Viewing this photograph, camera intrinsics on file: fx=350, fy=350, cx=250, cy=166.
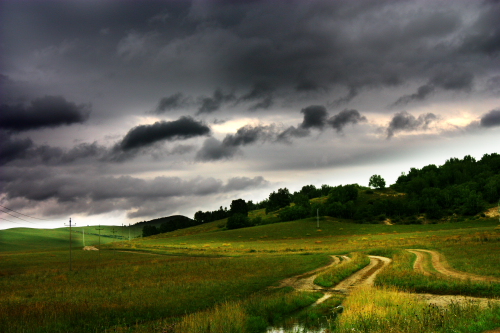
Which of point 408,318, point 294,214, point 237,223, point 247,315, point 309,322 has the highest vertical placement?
point 294,214

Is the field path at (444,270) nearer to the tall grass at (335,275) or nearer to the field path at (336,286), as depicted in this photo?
the field path at (336,286)

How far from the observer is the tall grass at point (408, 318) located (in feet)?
54.4

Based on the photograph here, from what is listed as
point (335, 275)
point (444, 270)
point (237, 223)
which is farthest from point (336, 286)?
point (237, 223)

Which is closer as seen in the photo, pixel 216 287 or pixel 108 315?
pixel 108 315

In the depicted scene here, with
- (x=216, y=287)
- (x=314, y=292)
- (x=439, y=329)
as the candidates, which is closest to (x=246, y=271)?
(x=216, y=287)

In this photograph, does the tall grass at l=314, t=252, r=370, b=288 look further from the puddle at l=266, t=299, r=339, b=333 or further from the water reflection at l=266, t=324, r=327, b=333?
the water reflection at l=266, t=324, r=327, b=333

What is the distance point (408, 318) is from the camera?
18750mm

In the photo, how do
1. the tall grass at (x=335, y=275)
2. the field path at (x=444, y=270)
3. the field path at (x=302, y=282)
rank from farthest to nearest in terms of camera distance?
1. the tall grass at (x=335, y=275)
2. the field path at (x=302, y=282)
3. the field path at (x=444, y=270)

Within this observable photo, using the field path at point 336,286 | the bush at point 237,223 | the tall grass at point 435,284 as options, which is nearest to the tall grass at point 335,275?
the field path at point 336,286

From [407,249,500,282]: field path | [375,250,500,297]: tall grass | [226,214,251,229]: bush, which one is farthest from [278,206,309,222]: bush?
[375,250,500,297]: tall grass

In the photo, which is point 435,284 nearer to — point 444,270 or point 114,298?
point 444,270

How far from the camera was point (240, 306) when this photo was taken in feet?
78.5

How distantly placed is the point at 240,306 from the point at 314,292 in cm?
844

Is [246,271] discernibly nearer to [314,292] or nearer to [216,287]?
[216,287]
